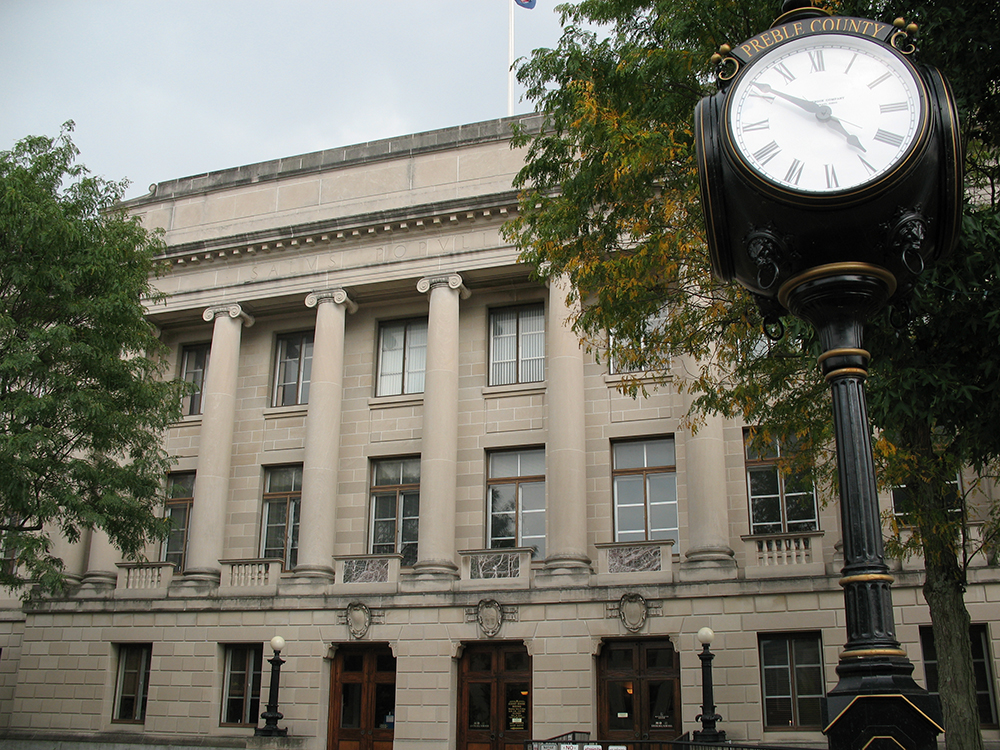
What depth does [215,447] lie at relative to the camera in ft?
90.2

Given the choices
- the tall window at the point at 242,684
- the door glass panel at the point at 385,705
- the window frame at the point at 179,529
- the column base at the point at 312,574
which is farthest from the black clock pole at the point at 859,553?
the window frame at the point at 179,529

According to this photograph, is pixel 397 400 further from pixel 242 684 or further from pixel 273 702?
pixel 273 702

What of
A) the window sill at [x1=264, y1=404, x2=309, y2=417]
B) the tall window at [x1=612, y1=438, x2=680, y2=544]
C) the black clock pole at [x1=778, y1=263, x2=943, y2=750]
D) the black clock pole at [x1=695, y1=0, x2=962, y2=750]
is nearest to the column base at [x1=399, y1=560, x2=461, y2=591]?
the tall window at [x1=612, y1=438, x2=680, y2=544]

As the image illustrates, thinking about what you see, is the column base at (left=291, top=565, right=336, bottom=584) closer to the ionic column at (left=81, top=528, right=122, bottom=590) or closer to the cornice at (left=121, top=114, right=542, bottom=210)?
the ionic column at (left=81, top=528, right=122, bottom=590)

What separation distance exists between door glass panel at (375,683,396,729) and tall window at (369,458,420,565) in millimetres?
3415

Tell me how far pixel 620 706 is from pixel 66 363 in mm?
14687

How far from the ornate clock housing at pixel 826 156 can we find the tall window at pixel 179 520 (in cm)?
2660

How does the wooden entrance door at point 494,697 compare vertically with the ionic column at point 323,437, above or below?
below

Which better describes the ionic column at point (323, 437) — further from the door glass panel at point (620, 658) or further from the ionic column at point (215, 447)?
the door glass panel at point (620, 658)

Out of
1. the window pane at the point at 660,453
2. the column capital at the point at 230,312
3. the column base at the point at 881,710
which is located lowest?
the column base at the point at 881,710

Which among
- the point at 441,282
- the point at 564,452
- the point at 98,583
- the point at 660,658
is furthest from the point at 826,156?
the point at 98,583

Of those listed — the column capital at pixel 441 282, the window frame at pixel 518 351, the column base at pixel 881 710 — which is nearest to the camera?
the column base at pixel 881 710

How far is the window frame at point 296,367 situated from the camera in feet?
95.0

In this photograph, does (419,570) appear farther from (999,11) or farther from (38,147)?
(999,11)
